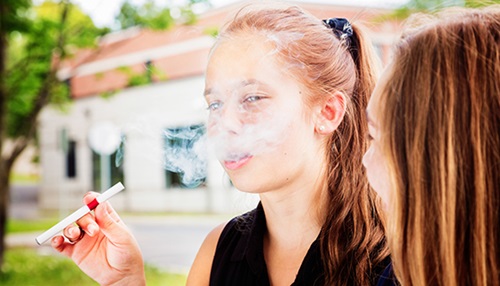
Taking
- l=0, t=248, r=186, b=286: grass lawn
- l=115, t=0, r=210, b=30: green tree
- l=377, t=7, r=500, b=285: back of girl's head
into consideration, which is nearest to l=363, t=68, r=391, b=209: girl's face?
l=377, t=7, r=500, b=285: back of girl's head

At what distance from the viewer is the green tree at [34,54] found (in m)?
5.92

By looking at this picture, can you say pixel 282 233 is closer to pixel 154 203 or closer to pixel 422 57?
pixel 422 57

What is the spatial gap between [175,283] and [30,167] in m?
22.5

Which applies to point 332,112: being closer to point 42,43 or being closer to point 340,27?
point 340,27

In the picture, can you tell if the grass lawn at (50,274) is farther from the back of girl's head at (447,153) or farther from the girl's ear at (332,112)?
the back of girl's head at (447,153)

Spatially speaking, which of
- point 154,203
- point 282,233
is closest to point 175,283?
point 282,233

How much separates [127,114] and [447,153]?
35.4ft

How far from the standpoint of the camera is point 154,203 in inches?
512

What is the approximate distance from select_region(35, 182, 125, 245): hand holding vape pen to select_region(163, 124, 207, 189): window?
26 centimetres

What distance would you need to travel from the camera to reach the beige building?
23.1 feet

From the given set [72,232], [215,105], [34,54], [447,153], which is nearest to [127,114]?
[34,54]

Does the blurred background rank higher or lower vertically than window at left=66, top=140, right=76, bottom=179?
higher

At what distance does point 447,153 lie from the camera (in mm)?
895

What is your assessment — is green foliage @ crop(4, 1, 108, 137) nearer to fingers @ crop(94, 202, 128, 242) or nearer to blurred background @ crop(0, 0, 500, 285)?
blurred background @ crop(0, 0, 500, 285)
